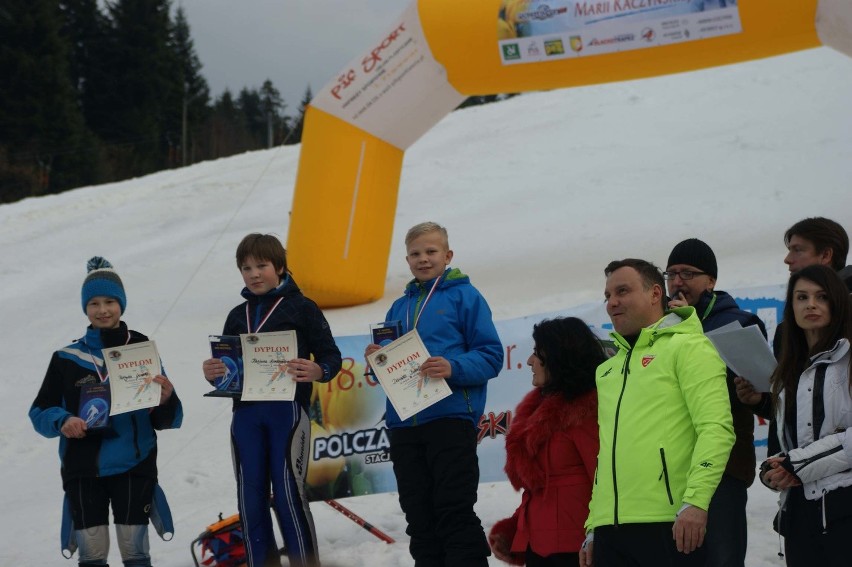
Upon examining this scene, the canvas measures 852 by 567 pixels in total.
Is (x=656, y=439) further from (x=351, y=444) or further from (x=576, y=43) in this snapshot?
(x=576, y=43)

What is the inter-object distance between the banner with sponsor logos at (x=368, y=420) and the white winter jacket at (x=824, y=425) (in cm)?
217

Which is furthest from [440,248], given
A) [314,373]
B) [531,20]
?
[531,20]

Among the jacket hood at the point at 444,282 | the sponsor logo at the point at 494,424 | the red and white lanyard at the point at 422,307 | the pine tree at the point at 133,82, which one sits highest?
the pine tree at the point at 133,82

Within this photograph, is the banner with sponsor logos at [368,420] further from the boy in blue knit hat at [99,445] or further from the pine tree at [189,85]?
the pine tree at [189,85]

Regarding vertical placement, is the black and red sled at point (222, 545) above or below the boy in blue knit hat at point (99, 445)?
below

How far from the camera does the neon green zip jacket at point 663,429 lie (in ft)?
11.0

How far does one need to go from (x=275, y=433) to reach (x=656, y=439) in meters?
1.99

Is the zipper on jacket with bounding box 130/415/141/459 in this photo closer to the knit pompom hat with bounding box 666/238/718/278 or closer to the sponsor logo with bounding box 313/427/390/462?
the sponsor logo with bounding box 313/427/390/462

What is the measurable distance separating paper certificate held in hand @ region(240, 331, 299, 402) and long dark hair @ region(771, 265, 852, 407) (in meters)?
2.18

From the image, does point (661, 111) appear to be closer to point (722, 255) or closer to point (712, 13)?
point (722, 255)

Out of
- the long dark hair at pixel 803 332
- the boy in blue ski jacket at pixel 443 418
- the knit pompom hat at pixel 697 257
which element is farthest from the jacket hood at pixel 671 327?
the boy in blue ski jacket at pixel 443 418

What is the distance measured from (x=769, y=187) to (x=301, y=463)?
11.8 m

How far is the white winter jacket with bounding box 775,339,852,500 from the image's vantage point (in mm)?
3332

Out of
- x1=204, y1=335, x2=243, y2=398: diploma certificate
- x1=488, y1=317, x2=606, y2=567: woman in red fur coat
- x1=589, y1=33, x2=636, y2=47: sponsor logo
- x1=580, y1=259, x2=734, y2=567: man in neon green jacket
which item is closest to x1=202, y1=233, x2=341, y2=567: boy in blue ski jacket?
x1=204, y1=335, x2=243, y2=398: diploma certificate
